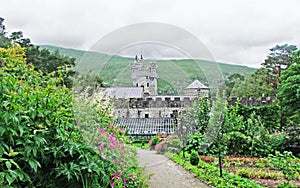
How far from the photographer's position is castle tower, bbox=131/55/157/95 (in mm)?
4887

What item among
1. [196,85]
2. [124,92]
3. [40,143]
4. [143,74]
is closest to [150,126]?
[124,92]

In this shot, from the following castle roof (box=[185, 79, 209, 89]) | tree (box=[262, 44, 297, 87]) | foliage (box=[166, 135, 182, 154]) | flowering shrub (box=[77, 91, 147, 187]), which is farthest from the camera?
tree (box=[262, 44, 297, 87])

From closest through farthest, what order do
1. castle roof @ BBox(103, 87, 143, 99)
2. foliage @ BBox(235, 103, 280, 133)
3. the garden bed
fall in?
castle roof @ BBox(103, 87, 143, 99) < the garden bed < foliage @ BBox(235, 103, 280, 133)

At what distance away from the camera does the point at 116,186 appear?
3746 mm

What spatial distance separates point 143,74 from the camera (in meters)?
5.07

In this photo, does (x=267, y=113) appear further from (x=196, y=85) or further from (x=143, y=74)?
(x=143, y=74)

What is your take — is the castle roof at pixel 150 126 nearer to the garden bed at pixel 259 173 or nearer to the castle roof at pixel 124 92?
the garden bed at pixel 259 173

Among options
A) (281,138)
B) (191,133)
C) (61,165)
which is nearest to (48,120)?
(61,165)

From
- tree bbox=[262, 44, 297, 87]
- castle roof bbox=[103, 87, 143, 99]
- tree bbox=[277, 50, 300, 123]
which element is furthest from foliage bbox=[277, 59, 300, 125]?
tree bbox=[262, 44, 297, 87]

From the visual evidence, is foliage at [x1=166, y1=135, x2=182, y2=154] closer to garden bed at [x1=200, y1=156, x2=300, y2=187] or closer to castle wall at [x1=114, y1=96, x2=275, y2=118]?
castle wall at [x1=114, y1=96, x2=275, y2=118]

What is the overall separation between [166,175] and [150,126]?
210 inches

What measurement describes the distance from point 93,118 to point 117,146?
47 cm

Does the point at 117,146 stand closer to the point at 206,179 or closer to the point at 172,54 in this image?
the point at 172,54

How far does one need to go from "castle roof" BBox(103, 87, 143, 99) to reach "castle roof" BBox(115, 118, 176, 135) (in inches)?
133
